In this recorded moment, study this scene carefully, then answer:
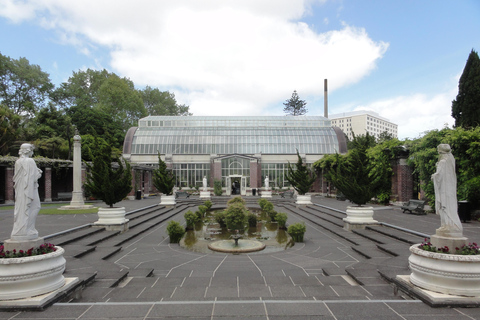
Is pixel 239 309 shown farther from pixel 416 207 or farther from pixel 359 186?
pixel 416 207

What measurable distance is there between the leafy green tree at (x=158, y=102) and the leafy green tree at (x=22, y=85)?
18.0 m

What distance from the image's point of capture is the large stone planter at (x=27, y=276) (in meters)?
4.20

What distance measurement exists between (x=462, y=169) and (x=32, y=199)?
16345mm

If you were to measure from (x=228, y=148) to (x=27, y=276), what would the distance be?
36581mm

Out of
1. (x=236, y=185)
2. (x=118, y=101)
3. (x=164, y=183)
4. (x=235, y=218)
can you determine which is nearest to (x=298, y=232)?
(x=235, y=218)

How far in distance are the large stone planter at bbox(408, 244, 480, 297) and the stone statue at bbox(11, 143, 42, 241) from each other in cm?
632

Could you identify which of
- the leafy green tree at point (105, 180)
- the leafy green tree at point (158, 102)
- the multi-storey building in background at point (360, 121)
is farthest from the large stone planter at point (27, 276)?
the multi-storey building in background at point (360, 121)

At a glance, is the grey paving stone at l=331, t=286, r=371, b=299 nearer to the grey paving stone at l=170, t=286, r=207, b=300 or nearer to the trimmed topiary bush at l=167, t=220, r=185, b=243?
the grey paving stone at l=170, t=286, r=207, b=300

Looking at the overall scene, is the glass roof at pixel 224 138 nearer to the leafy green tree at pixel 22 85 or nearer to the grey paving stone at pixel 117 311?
the leafy green tree at pixel 22 85

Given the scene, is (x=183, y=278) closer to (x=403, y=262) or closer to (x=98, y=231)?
(x=403, y=262)

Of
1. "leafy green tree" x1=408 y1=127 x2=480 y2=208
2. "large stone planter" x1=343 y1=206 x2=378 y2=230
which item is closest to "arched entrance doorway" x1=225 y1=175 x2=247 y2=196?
"leafy green tree" x1=408 y1=127 x2=480 y2=208

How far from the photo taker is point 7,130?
26.8m

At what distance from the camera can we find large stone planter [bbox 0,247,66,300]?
4.20 m

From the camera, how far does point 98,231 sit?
35.1 ft
